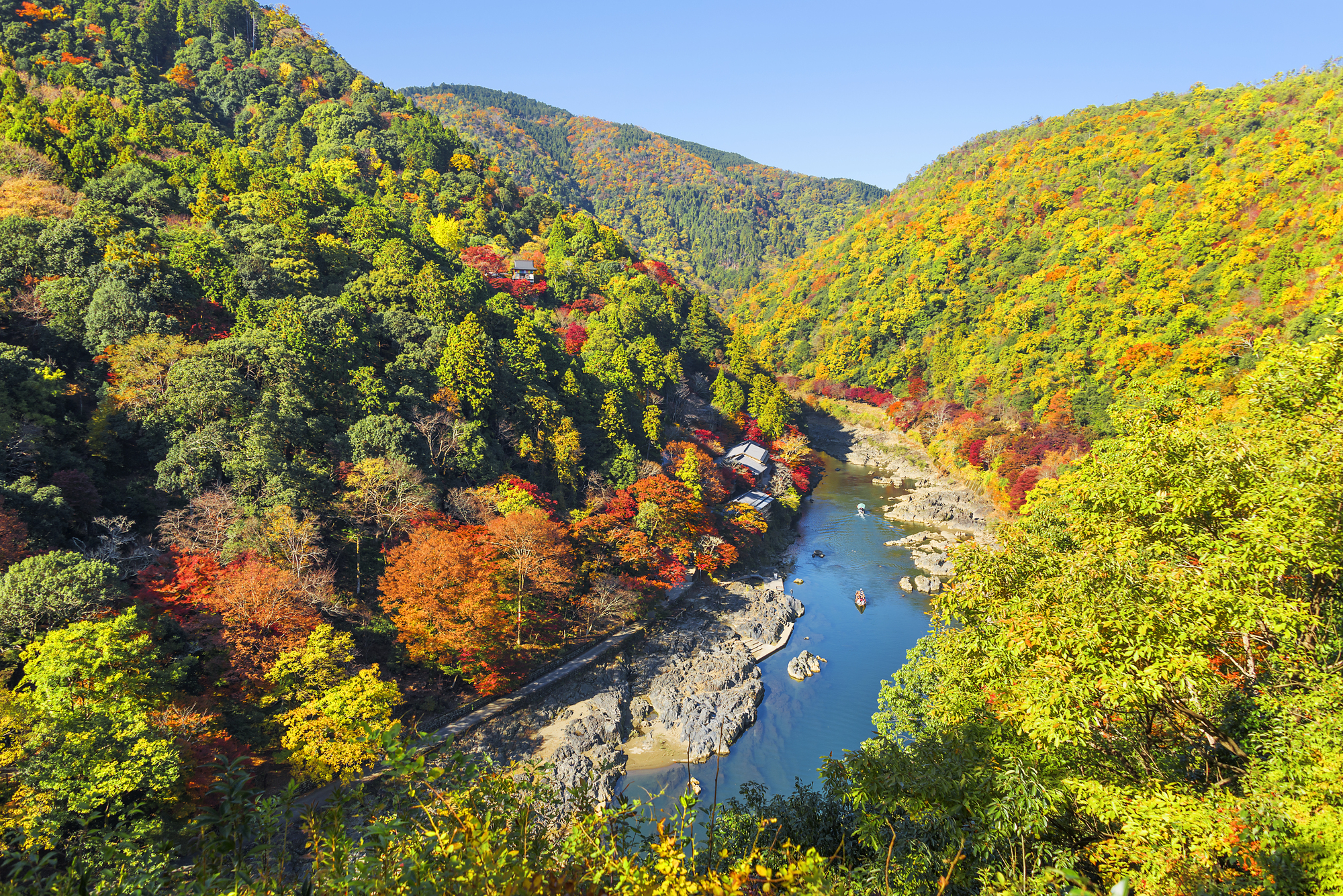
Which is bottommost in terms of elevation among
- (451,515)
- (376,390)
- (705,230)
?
(451,515)

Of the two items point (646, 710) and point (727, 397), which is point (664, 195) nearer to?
point (727, 397)

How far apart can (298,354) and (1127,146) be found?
291ft

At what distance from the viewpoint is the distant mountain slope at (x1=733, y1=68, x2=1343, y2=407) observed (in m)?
45.3

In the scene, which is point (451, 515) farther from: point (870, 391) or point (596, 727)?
point (870, 391)

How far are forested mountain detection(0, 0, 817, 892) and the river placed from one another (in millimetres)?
4859

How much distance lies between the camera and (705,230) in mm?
161500

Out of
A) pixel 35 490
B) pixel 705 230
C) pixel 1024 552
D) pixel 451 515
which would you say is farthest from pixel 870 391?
pixel 705 230

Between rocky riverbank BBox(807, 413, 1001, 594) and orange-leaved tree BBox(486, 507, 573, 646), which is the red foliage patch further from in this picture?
rocky riverbank BBox(807, 413, 1001, 594)

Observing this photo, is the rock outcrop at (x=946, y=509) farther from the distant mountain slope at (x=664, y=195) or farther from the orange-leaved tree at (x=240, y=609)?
the distant mountain slope at (x=664, y=195)

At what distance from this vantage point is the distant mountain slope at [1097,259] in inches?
1783

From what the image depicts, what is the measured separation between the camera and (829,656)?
29.1 m

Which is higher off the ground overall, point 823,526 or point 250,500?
point 250,500

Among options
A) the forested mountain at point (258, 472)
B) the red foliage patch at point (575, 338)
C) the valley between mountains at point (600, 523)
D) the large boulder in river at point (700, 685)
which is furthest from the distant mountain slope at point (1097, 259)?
the red foliage patch at point (575, 338)

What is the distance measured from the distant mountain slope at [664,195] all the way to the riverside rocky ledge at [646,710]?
114 metres
